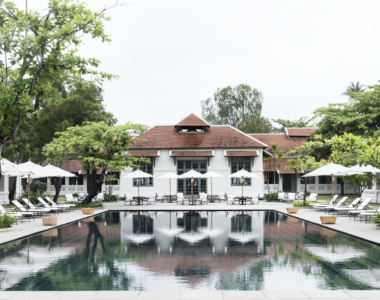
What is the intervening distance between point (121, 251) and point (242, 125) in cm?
4502

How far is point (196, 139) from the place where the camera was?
36.2 m

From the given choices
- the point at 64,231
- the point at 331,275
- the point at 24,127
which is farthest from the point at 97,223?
the point at 24,127

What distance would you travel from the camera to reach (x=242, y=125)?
2167 inches

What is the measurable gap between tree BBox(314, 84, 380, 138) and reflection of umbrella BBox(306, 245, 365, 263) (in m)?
24.5

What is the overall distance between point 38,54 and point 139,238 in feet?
22.8

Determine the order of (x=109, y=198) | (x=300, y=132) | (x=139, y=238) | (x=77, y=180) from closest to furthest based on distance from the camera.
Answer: (x=139, y=238) < (x=109, y=198) < (x=300, y=132) < (x=77, y=180)

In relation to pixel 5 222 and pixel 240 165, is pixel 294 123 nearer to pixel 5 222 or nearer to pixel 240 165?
pixel 240 165

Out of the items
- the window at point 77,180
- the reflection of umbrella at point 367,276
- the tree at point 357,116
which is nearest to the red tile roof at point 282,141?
the tree at point 357,116

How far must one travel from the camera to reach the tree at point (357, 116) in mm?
34844

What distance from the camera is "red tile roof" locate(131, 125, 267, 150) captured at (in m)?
35.4

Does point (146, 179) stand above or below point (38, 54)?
below

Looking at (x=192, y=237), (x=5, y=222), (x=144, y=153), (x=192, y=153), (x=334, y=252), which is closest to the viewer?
(x=334, y=252)

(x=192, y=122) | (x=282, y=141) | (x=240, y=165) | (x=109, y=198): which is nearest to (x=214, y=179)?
(x=240, y=165)

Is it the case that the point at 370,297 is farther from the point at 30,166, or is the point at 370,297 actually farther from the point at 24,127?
the point at 24,127
